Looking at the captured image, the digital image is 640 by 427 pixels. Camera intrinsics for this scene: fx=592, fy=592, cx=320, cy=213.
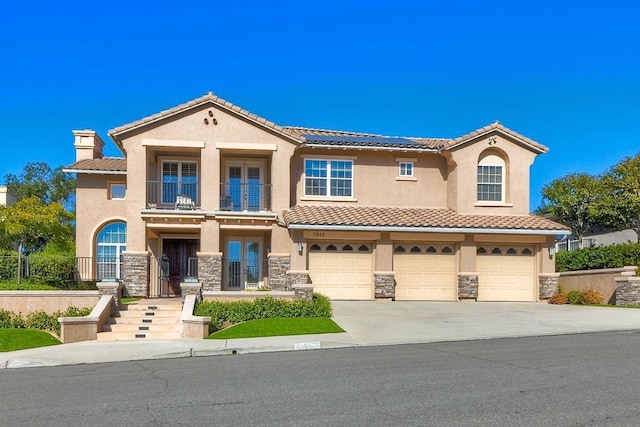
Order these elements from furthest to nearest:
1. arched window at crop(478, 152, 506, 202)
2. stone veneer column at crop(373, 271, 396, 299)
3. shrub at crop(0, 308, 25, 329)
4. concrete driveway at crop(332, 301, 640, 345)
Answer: arched window at crop(478, 152, 506, 202)
stone veneer column at crop(373, 271, 396, 299)
shrub at crop(0, 308, 25, 329)
concrete driveway at crop(332, 301, 640, 345)

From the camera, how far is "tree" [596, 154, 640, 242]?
1200 inches

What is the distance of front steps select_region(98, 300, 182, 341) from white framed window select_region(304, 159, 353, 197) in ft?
26.0

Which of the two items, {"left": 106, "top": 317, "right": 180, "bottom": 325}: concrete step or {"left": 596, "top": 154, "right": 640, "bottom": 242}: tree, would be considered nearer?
{"left": 106, "top": 317, "right": 180, "bottom": 325}: concrete step

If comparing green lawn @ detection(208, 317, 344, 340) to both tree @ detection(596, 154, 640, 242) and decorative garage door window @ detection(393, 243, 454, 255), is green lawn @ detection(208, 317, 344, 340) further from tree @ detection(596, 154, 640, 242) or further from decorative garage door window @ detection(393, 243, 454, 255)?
tree @ detection(596, 154, 640, 242)

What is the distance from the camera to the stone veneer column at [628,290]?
21734mm

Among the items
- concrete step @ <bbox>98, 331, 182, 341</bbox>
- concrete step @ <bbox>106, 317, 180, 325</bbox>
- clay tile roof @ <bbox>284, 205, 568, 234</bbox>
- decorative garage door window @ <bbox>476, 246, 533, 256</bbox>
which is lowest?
concrete step @ <bbox>98, 331, 182, 341</bbox>

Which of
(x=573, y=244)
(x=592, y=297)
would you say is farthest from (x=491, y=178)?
(x=573, y=244)

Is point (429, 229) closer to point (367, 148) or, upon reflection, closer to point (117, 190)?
point (367, 148)

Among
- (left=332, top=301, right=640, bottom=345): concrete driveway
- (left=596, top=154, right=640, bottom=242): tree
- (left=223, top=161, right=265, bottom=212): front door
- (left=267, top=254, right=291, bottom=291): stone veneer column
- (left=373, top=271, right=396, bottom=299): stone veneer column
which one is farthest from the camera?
(left=596, top=154, right=640, bottom=242): tree

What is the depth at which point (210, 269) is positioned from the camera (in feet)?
74.4

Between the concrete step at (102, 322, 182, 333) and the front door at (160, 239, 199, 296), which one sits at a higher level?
the front door at (160, 239, 199, 296)

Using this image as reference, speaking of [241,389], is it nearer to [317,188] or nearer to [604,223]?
[317,188]

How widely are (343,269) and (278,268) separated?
259cm

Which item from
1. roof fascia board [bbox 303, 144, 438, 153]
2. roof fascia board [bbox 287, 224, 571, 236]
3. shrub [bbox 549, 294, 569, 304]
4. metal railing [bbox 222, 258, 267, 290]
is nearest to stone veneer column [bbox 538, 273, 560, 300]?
shrub [bbox 549, 294, 569, 304]
